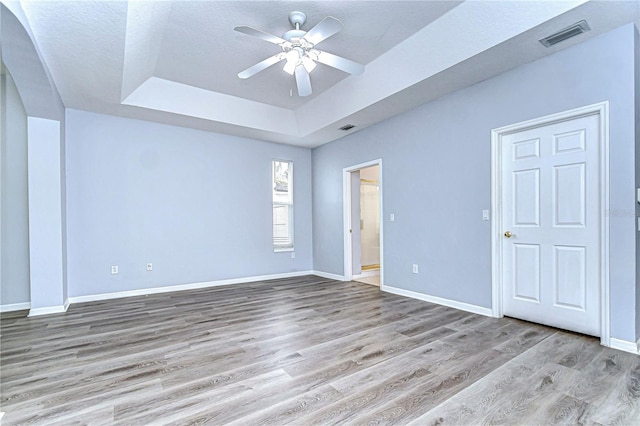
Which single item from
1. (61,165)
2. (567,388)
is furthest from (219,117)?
(567,388)

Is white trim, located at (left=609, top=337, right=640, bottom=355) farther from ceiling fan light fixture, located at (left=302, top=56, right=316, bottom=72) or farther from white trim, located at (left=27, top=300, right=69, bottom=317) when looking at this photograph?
white trim, located at (left=27, top=300, right=69, bottom=317)

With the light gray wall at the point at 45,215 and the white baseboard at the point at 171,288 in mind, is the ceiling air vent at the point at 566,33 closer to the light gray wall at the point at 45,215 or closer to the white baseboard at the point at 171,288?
the white baseboard at the point at 171,288

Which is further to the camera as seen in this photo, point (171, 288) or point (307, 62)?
point (171, 288)

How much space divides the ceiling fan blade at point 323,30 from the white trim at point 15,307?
189 inches

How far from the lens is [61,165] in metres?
3.86

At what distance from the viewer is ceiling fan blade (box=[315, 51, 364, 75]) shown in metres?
2.90

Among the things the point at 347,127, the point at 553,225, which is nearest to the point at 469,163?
the point at 553,225

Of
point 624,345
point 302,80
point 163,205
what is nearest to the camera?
point 624,345

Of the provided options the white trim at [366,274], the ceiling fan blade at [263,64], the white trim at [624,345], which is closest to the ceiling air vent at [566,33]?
the ceiling fan blade at [263,64]

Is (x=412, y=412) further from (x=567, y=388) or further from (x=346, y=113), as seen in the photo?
(x=346, y=113)

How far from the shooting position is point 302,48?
282cm

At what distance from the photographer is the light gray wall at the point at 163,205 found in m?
4.34

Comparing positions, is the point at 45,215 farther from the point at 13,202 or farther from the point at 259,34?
the point at 259,34

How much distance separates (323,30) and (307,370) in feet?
8.79
